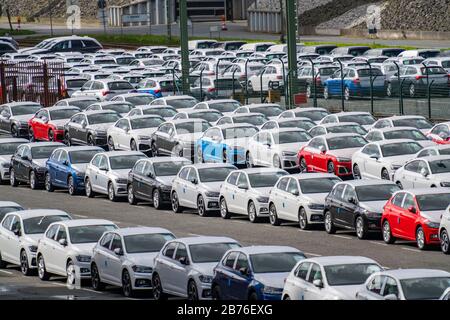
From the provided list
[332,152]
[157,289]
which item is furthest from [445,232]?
[332,152]

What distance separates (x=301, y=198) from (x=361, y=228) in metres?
2.52

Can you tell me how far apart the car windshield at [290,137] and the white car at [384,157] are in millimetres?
3988

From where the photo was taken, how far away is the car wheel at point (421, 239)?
31.3 metres

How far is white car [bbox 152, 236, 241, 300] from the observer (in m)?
25.6

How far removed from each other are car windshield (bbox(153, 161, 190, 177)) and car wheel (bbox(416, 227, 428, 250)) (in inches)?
441

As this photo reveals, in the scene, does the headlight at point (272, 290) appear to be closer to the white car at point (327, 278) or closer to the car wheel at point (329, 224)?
the white car at point (327, 278)

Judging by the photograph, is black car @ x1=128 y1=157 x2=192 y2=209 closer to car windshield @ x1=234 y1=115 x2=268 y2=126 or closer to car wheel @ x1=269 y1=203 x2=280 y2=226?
car wheel @ x1=269 y1=203 x2=280 y2=226

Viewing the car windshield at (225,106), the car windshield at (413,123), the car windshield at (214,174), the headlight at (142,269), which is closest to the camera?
the headlight at (142,269)

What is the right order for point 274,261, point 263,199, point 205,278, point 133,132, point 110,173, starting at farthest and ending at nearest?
point 133,132
point 110,173
point 263,199
point 205,278
point 274,261

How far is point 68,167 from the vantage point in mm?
45125

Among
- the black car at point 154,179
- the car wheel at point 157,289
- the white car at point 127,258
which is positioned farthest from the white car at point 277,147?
the car wheel at point 157,289

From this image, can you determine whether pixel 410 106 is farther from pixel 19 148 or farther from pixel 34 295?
pixel 34 295

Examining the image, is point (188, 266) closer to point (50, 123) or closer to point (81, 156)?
point (81, 156)
